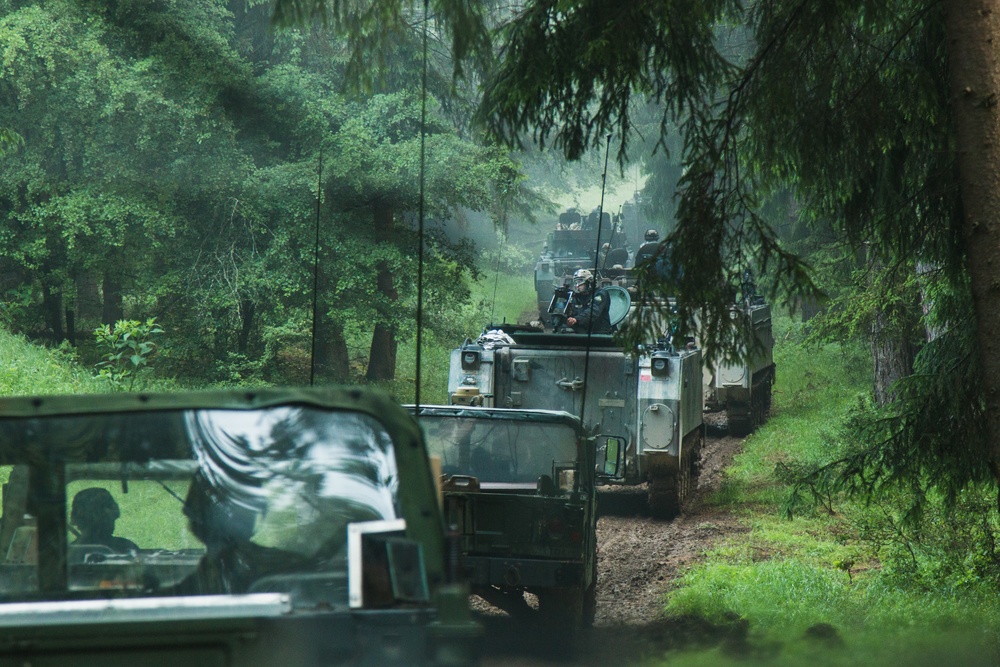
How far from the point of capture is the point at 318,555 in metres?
3.36

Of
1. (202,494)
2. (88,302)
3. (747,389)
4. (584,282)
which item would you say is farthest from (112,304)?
(202,494)

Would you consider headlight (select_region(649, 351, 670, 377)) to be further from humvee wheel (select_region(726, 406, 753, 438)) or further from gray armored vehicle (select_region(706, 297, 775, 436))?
humvee wheel (select_region(726, 406, 753, 438))

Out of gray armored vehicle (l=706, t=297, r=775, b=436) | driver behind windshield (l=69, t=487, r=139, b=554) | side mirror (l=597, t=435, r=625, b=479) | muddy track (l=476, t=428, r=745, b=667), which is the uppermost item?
gray armored vehicle (l=706, t=297, r=775, b=436)

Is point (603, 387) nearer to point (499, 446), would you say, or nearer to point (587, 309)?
point (587, 309)

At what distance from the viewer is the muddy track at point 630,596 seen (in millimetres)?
7566

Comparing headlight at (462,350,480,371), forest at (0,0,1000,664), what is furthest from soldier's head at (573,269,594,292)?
headlight at (462,350,480,371)

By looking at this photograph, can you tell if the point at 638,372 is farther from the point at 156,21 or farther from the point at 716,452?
the point at 156,21

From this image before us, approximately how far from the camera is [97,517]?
3.61 meters

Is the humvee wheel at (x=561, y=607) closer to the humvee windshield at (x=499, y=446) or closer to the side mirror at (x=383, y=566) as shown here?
the humvee windshield at (x=499, y=446)

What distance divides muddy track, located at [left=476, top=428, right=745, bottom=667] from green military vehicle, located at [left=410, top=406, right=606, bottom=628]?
0.81ft

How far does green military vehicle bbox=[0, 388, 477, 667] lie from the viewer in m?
3.14

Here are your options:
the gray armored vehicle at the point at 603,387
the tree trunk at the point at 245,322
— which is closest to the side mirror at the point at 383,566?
the gray armored vehicle at the point at 603,387

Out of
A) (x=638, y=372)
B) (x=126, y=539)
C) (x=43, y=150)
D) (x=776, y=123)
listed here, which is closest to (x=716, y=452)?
(x=638, y=372)

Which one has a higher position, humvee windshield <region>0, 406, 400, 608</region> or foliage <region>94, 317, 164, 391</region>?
foliage <region>94, 317, 164, 391</region>
